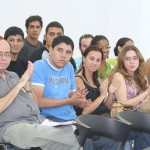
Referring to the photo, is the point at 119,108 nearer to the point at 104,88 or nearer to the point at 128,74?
the point at 104,88

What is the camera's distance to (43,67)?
11.3 feet

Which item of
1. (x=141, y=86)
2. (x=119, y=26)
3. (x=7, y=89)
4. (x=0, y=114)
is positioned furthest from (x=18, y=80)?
(x=119, y=26)

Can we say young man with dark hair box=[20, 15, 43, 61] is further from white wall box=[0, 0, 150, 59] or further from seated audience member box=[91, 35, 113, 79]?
seated audience member box=[91, 35, 113, 79]

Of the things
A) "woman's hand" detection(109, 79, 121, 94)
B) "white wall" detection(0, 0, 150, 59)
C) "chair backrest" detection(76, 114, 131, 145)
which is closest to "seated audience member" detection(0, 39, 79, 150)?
"chair backrest" detection(76, 114, 131, 145)

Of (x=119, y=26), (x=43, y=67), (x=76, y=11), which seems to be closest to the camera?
(x=43, y=67)

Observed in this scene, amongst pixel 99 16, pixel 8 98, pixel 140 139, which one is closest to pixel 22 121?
pixel 8 98

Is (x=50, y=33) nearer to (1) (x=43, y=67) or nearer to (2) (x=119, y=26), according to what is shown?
(1) (x=43, y=67)

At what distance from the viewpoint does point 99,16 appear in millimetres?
6492

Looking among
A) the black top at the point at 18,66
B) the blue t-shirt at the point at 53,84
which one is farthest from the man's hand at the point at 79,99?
the black top at the point at 18,66

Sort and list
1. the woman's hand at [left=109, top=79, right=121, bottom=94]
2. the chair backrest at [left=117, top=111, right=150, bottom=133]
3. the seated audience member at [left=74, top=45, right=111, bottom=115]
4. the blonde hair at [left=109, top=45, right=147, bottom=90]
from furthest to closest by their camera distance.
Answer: the blonde hair at [left=109, top=45, right=147, bottom=90], the woman's hand at [left=109, top=79, right=121, bottom=94], the seated audience member at [left=74, top=45, right=111, bottom=115], the chair backrest at [left=117, top=111, right=150, bottom=133]

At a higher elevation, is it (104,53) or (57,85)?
(104,53)

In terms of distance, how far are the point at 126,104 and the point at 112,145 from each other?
562 millimetres

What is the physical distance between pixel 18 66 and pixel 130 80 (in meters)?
1.09

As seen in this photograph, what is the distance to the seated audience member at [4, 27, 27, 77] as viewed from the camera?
11.8 feet
